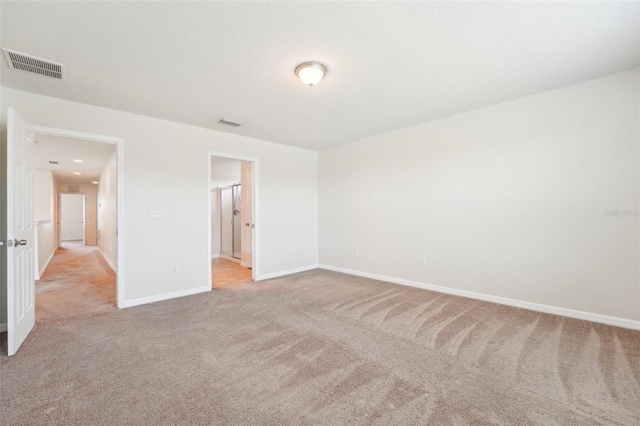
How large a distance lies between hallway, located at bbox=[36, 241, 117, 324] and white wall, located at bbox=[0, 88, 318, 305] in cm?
57

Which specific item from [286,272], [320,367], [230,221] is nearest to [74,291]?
[286,272]

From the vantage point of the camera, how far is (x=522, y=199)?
3318 mm

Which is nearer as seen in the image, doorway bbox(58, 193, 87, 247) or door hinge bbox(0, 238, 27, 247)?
Answer: door hinge bbox(0, 238, 27, 247)

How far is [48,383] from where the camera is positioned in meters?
1.91

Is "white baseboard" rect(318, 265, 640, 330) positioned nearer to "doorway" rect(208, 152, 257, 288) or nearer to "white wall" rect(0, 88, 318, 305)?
"white wall" rect(0, 88, 318, 305)

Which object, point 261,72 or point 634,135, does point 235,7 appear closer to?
point 261,72

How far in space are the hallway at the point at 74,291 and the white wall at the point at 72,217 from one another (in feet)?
22.9

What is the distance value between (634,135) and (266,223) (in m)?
4.86

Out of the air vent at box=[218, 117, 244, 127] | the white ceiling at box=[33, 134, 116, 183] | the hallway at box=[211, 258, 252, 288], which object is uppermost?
the air vent at box=[218, 117, 244, 127]

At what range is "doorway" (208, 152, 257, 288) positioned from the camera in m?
5.85

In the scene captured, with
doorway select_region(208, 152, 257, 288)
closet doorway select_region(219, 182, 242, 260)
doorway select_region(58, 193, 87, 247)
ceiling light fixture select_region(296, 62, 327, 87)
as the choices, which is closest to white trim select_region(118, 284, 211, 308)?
doorway select_region(208, 152, 257, 288)

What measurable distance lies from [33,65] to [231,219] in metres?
5.46

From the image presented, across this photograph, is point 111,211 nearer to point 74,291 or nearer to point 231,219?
point 74,291

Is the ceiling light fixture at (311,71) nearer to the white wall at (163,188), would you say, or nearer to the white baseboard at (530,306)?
the white wall at (163,188)
